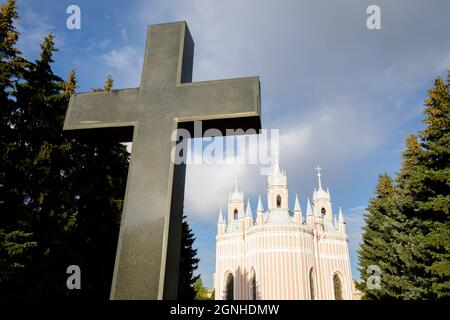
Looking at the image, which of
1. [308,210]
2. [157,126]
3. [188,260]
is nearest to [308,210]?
[308,210]

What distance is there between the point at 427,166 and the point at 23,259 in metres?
17.3

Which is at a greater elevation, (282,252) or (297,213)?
(297,213)

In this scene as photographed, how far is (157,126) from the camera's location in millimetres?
3482

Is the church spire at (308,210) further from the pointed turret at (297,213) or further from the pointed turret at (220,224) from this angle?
the pointed turret at (220,224)

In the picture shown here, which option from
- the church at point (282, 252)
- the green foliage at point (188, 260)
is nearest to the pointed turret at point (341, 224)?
the church at point (282, 252)

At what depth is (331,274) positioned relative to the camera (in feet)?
168

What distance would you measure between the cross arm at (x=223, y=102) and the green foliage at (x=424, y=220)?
13.2 meters

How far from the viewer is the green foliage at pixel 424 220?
43.7ft

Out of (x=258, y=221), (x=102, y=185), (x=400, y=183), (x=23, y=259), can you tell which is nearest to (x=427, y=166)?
(x=400, y=183)

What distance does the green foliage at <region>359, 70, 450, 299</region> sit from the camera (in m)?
13.3

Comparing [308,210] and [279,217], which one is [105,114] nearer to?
[279,217]

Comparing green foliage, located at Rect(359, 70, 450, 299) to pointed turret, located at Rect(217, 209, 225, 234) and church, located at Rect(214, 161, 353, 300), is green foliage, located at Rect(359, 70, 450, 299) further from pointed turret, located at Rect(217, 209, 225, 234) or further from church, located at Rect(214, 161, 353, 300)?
pointed turret, located at Rect(217, 209, 225, 234)

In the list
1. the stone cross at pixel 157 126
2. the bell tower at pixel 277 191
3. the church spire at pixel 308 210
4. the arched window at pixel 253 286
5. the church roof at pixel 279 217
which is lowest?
the stone cross at pixel 157 126

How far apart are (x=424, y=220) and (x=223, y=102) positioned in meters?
17.6
